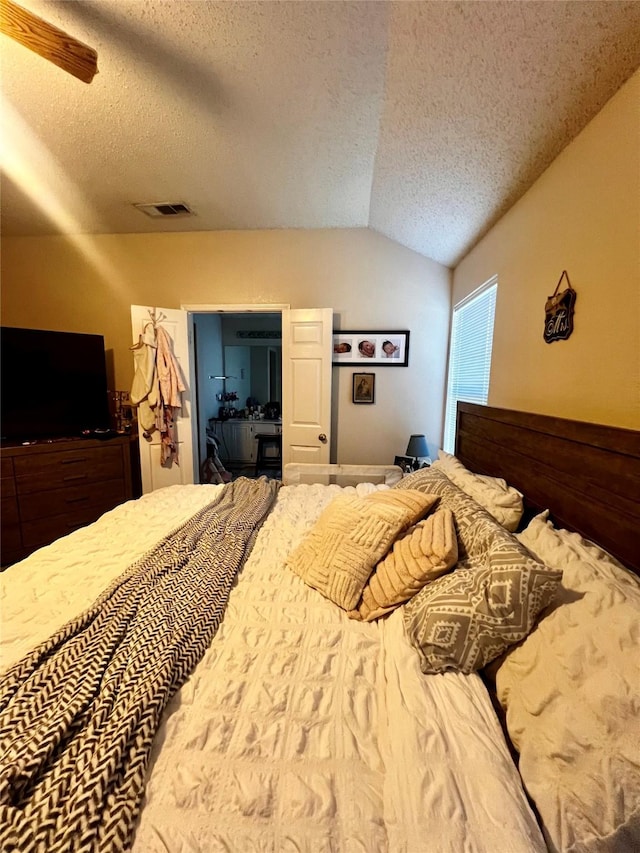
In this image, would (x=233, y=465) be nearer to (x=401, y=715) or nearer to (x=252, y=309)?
(x=252, y=309)

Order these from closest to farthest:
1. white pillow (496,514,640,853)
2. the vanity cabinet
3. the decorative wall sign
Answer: white pillow (496,514,640,853), the decorative wall sign, the vanity cabinet

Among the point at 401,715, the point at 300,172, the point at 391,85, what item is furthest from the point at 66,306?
the point at 401,715

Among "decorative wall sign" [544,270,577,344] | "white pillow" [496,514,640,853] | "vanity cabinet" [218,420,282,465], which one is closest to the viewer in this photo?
"white pillow" [496,514,640,853]

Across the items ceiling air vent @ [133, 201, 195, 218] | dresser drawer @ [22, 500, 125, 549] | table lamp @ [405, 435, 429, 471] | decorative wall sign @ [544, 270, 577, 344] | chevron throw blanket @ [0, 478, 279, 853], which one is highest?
ceiling air vent @ [133, 201, 195, 218]

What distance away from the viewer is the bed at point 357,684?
0.56 meters

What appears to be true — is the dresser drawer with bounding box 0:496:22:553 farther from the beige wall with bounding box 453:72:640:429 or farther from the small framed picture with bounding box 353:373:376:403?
the beige wall with bounding box 453:72:640:429

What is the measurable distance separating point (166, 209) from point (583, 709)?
142 inches

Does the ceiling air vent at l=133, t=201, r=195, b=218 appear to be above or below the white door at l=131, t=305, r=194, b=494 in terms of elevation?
above

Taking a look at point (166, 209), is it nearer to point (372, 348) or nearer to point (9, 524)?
point (372, 348)

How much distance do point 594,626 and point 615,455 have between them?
48 centimetres

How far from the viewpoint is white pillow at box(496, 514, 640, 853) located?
52 centimetres

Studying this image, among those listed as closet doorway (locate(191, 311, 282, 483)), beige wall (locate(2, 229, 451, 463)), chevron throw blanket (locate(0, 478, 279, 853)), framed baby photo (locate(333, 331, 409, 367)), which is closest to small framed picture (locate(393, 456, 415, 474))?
beige wall (locate(2, 229, 451, 463))

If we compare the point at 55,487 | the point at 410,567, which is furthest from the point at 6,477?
the point at 410,567

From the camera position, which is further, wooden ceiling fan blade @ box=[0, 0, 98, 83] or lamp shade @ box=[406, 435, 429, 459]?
lamp shade @ box=[406, 435, 429, 459]
